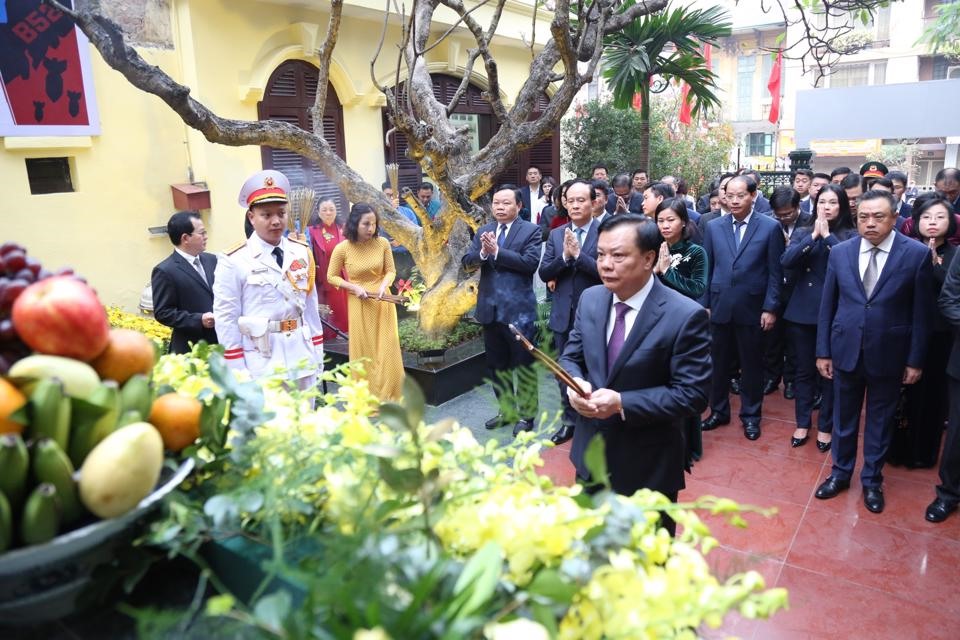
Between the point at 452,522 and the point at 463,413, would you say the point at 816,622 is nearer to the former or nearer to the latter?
the point at 452,522

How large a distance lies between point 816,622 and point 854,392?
156cm

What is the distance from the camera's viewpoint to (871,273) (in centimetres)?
384

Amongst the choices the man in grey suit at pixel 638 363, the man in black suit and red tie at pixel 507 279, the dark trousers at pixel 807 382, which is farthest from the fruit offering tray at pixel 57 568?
the dark trousers at pixel 807 382

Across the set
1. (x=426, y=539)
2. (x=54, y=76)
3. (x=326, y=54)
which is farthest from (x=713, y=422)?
(x=54, y=76)

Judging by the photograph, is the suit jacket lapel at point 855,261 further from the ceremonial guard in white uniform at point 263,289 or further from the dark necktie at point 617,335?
the ceremonial guard in white uniform at point 263,289

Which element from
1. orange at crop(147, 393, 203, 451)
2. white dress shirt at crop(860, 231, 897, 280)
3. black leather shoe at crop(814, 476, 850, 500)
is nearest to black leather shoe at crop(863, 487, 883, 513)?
black leather shoe at crop(814, 476, 850, 500)

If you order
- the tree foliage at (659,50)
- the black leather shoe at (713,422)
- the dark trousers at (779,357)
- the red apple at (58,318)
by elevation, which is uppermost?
the tree foliage at (659,50)

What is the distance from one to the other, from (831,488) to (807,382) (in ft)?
3.35

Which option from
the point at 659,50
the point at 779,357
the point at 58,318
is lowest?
the point at 779,357

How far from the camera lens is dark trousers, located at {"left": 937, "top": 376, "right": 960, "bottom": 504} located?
3.62 metres

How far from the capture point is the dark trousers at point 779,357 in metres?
5.81

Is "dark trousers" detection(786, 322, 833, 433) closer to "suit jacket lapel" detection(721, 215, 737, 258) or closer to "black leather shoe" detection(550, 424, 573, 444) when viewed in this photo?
"suit jacket lapel" detection(721, 215, 737, 258)

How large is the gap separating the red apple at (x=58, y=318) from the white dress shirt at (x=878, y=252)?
392 cm

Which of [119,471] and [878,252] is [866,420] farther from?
[119,471]
